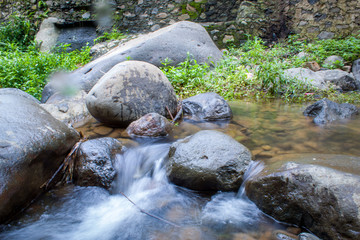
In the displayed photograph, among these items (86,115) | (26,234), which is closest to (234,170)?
(26,234)

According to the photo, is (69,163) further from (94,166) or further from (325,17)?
(325,17)

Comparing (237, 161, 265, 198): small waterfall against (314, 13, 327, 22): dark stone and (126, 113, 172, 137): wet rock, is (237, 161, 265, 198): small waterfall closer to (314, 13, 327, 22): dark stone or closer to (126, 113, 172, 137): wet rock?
(126, 113, 172, 137): wet rock

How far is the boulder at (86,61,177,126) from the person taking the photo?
2.90m

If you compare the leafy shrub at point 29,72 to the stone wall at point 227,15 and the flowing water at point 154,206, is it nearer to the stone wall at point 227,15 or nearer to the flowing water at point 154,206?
the stone wall at point 227,15

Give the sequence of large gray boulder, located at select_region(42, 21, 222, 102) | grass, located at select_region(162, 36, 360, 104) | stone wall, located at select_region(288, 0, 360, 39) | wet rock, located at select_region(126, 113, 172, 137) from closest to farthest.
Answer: wet rock, located at select_region(126, 113, 172, 137) < grass, located at select_region(162, 36, 360, 104) < large gray boulder, located at select_region(42, 21, 222, 102) < stone wall, located at select_region(288, 0, 360, 39)

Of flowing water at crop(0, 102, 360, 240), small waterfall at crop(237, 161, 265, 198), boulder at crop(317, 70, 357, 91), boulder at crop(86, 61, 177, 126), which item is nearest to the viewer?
flowing water at crop(0, 102, 360, 240)

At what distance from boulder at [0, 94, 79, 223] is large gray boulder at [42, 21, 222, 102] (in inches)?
94.2

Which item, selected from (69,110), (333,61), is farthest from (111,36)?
(333,61)

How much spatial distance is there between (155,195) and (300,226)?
101 cm

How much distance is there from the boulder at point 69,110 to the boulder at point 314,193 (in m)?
2.57

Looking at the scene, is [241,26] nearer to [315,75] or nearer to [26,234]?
[315,75]

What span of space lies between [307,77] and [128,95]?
362 cm

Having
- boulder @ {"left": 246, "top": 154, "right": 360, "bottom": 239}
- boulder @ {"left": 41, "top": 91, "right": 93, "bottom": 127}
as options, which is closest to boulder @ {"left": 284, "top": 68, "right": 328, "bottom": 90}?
boulder @ {"left": 246, "top": 154, "right": 360, "bottom": 239}

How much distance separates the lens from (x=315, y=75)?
4879 mm
